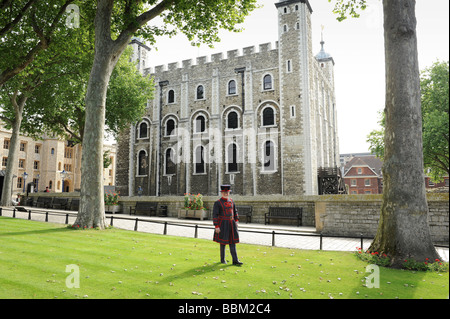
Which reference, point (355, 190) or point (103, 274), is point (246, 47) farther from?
point (355, 190)

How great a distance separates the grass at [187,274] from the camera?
442cm

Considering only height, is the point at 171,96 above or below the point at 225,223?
above

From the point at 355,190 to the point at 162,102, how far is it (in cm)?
4017

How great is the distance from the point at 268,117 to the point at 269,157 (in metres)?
3.89

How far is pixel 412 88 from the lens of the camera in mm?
6371

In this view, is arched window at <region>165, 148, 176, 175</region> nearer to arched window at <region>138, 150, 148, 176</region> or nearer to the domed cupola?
arched window at <region>138, 150, 148, 176</region>

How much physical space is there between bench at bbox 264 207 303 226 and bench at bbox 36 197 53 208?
18818mm

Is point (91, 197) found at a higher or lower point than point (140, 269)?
higher

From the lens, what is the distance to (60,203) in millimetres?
23953

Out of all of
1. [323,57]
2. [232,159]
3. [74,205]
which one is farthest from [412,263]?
[323,57]

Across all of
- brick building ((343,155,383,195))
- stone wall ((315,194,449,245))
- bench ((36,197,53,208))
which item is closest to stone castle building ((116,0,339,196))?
bench ((36,197,53,208))

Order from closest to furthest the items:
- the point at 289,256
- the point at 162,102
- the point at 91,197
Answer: the point at 289,256 < the point at 91,197 < the point at 162,102

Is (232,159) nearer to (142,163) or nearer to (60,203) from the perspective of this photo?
(142,163)
